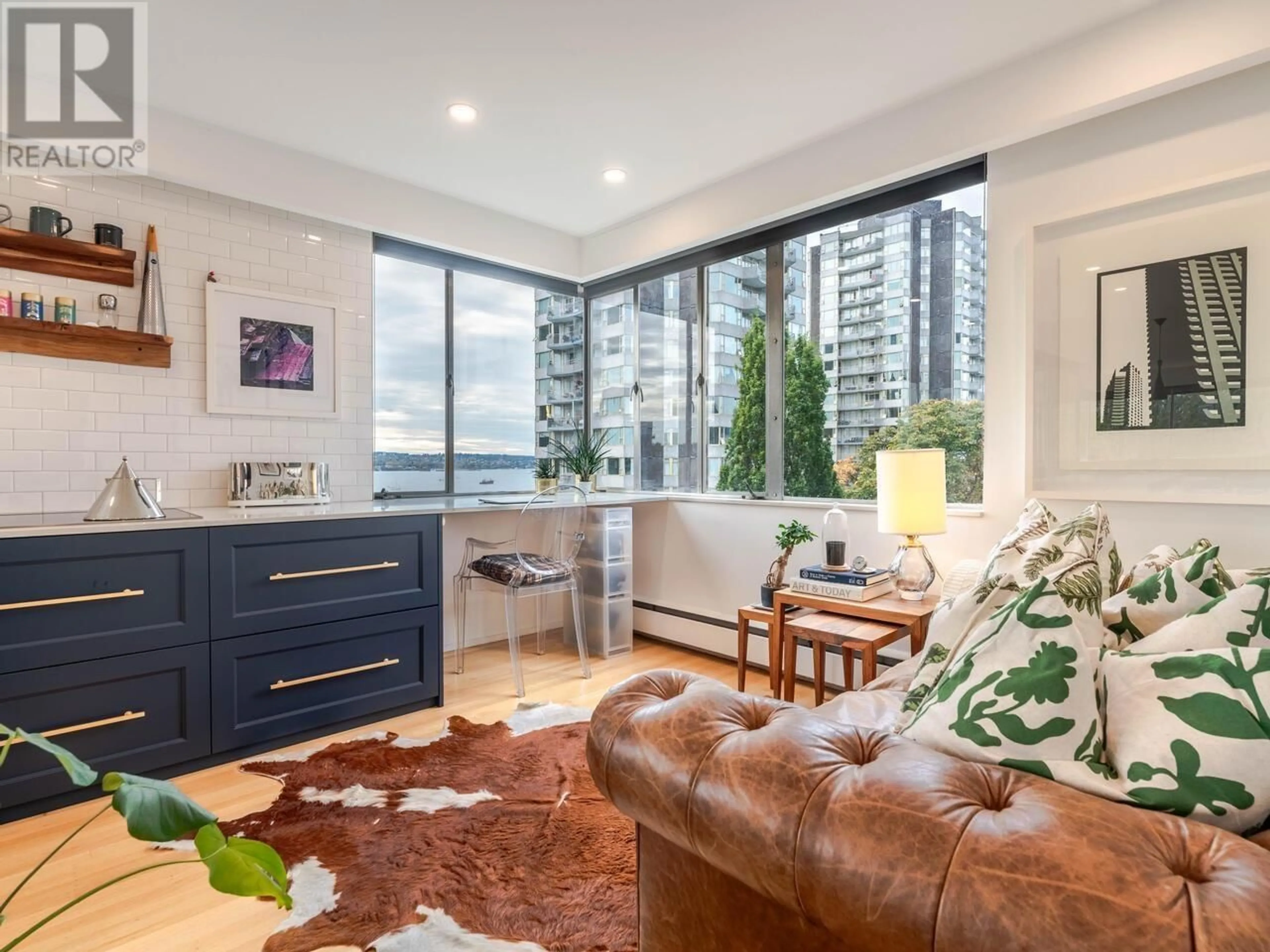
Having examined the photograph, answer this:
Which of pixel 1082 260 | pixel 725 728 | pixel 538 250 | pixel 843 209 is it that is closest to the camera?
pixel 725 728

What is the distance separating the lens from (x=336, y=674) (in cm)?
270

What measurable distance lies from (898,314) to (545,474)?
2.21 metres

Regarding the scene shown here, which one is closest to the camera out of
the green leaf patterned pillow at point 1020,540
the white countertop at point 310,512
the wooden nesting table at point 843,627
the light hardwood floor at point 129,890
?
the light hardwood floor at point 129,890

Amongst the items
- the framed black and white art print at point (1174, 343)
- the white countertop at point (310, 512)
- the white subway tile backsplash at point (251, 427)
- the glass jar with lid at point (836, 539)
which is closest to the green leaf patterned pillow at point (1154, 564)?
the framed black and white art print at point (1174, 343)

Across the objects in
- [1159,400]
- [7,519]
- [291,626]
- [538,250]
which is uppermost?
[538,250]

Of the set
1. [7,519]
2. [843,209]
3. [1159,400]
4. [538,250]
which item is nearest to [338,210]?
[538,250]

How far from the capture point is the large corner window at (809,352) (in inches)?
112

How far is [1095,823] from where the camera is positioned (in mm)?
637

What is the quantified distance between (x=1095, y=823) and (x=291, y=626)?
2681 millimetres

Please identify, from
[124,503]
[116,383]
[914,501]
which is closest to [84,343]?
[116,383]

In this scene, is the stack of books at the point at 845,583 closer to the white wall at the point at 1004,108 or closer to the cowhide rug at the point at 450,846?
the cowhide rug at the point at 450,846

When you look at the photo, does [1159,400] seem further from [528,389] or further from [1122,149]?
[528,389]

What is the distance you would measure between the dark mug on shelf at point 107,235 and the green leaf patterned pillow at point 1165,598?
3565 mm

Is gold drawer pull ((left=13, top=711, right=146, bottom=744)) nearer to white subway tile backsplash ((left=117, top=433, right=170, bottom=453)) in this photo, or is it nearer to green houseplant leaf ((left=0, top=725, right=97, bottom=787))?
white subway tile backsplash ((left=117, top=433, right=170, bottom=453))
